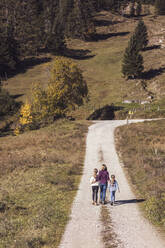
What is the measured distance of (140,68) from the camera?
3285 inches

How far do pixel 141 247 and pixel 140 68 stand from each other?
76979mm

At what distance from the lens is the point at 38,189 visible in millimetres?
19094

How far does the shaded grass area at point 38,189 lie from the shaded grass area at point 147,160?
4.17 metres

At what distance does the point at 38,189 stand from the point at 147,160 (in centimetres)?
1128

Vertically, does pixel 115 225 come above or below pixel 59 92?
above

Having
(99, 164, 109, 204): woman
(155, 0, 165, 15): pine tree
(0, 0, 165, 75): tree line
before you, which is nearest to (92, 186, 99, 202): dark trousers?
(99, 164, 109, 204): woman

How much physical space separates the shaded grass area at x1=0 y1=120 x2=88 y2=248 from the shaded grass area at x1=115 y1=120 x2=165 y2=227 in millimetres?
4166

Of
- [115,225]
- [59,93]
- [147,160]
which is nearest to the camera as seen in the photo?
[115,225]

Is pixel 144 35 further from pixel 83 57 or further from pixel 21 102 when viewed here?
pixel 21 102

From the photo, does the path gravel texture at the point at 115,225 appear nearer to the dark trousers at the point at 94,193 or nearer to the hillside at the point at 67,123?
the dark trousers at the point at 94,193

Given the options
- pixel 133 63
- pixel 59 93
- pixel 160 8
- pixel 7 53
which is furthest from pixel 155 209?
pixel 160 8

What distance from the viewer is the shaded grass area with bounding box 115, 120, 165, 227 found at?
15391mm

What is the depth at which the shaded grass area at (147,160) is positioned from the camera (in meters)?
15.4

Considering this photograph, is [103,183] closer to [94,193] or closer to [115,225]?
[94,193]
